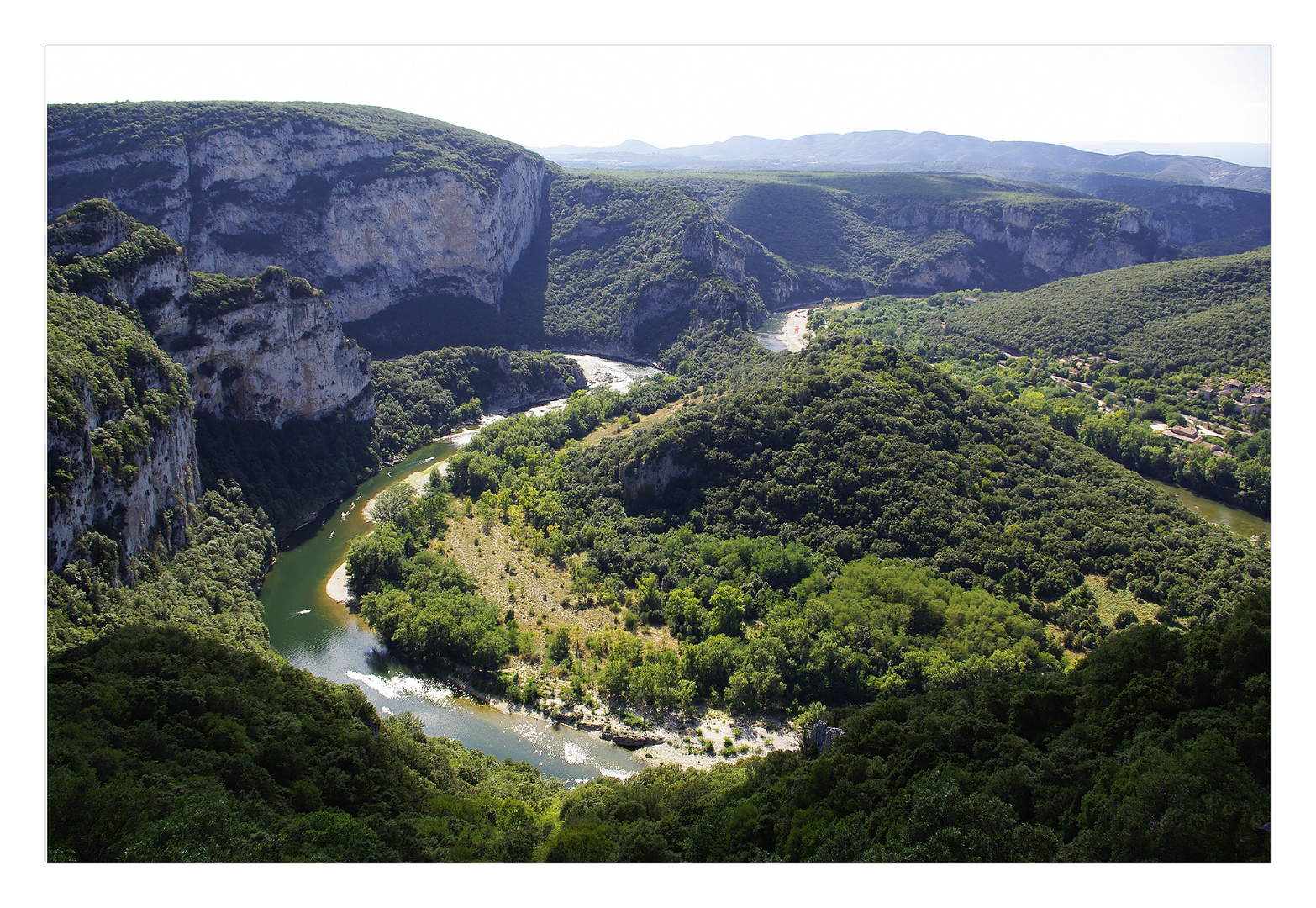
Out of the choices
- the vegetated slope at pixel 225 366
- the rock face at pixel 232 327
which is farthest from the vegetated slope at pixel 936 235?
the vegetated slope at pixel 225 366

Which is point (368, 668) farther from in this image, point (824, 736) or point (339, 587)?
point (824, 736)

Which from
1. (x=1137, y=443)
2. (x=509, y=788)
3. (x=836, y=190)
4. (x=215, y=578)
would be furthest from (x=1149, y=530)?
(x=836, y=190)

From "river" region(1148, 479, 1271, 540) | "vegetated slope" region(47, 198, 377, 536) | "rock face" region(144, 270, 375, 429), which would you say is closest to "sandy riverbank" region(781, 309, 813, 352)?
"river" region(1148, 479, 1271, 540)

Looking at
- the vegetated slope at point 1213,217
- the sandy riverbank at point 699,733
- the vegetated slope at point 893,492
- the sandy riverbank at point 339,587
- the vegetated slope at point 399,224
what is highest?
the vegetated slope at point 1213,217

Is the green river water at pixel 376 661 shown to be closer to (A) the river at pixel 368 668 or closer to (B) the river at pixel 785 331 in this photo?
(A) the river at pixel 368 668

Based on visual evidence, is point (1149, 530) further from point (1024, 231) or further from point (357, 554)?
point (1024, 231)

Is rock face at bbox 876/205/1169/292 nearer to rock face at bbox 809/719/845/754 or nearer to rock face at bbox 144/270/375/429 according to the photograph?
rock face at bbox 144/270/375/429
